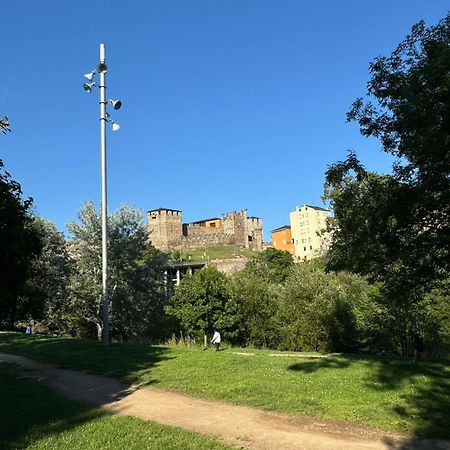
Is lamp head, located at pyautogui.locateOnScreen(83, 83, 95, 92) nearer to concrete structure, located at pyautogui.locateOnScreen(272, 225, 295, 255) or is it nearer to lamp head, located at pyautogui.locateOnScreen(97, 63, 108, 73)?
lamp head, located at pyautogui.locateOnScreen(97, 63, 108, 73)

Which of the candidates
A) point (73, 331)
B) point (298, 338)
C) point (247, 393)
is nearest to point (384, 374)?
→ point (247, 393)

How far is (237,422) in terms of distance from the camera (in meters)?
7.51

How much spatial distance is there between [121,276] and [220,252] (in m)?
95.2

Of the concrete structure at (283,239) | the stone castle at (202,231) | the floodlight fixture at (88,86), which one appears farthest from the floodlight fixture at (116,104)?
the concrete structure at (283,239)

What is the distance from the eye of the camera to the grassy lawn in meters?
6.46

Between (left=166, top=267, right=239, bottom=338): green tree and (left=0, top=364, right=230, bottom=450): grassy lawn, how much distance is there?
22046mm

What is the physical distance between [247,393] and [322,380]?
157 centimetres

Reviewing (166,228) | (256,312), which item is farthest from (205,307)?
(166,228)

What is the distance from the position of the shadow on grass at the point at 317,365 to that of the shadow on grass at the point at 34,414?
4.77 meters

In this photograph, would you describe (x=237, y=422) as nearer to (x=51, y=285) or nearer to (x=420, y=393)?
(x=420, y=393)

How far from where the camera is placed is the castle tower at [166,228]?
415ft

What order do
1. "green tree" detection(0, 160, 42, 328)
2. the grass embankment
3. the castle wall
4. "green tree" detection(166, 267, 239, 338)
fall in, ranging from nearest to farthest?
the grass embankment → "green tree" detection(0, 160, 42, 328) → "green tree" detection(166, 267, 239, 338) → the castle wall

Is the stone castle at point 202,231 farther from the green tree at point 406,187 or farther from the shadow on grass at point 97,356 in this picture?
the green tree at point 406,187

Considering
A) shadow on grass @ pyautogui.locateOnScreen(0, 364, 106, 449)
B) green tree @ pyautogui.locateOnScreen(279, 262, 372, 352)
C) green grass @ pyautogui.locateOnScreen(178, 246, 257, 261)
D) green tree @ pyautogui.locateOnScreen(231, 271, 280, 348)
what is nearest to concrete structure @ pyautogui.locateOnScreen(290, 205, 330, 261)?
green grass @ pyautogui.locateOnScreen(178, 246, 257, 261)
